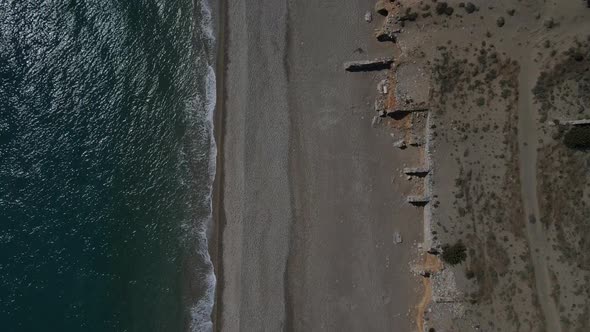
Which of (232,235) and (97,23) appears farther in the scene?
(97,23)

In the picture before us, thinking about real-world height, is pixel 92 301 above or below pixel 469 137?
below

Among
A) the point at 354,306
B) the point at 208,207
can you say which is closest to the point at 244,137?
the point at 208,207

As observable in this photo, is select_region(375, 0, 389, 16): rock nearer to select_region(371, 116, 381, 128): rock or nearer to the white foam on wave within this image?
select_region(371, 116, 381, 128): rock

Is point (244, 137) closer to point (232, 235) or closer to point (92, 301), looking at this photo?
point (232, 235)

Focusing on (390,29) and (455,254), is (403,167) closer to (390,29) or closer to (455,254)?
(455,254)

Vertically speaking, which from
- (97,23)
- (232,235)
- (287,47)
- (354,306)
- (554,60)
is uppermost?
(97,23)

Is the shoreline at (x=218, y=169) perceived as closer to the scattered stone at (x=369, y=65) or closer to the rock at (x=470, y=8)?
the scattered stone at (x=369, y=65)

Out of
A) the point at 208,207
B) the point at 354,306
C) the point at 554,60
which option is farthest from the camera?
the point at 208,207

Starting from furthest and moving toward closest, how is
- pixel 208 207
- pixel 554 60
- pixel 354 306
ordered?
pixel 208 207, pixel 354 306, pixel 554 60
